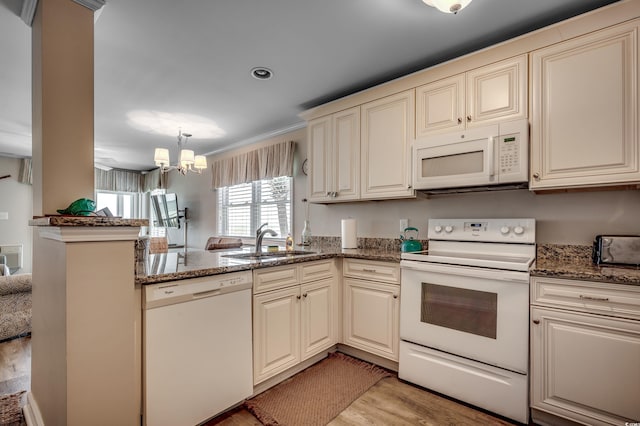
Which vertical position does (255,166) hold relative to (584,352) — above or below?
above

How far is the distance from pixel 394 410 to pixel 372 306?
2.34 ft

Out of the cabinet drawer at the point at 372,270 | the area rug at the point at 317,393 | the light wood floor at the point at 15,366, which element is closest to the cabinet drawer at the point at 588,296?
the cabinet drawer at the point at 372,270

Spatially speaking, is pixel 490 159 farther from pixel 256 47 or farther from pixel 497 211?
pixel 256 47

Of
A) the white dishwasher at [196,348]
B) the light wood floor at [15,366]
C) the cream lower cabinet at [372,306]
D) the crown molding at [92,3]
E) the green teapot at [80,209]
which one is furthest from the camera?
the cream lower cabinet at [372,306]

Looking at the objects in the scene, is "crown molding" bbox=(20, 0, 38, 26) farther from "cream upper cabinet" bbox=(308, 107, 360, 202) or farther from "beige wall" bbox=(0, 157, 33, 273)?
"beige wall" bbox=(0, 157, 33, 273)

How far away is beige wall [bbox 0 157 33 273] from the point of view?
5410 millimetres

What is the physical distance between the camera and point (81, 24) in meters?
1.60

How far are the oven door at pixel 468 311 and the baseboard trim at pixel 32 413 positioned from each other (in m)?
2.17

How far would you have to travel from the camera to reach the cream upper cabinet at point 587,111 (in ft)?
5.32

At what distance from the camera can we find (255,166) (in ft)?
13.9

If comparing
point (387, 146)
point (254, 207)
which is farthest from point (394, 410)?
point (254, 207)

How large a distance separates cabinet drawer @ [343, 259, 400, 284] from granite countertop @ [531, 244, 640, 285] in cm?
87

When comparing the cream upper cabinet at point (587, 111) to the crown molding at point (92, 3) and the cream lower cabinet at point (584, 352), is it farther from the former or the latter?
the crown molding at point (92, 3)

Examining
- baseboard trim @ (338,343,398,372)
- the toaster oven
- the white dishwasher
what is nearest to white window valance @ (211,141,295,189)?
baseboard trim @ (338,343,398,372)
